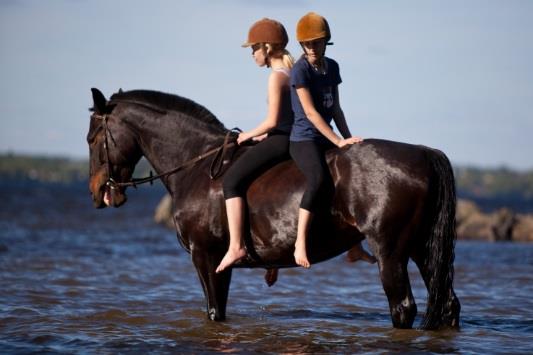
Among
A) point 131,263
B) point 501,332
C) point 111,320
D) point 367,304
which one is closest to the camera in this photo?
point 501,332

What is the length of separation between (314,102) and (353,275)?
7489 mm

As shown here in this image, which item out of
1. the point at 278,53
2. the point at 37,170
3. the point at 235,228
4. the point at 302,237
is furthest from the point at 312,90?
the point at 37,170

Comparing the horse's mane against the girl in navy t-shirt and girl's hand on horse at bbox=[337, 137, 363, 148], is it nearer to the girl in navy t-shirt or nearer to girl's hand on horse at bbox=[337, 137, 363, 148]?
the girl in navy t-shirt

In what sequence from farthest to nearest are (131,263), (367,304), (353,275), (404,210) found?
(131,263) → (353,275) → (367,304) → (404,210)

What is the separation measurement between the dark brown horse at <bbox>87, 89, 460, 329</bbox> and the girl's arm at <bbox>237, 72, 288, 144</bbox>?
384 mm

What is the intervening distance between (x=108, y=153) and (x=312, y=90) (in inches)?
93.9

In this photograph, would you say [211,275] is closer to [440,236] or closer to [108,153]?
[108,153]

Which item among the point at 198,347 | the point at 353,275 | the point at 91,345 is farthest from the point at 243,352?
the point at 353,275

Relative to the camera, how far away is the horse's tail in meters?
8.00

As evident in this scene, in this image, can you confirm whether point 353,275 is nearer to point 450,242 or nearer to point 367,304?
point 367,304

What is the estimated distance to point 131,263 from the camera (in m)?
16.7

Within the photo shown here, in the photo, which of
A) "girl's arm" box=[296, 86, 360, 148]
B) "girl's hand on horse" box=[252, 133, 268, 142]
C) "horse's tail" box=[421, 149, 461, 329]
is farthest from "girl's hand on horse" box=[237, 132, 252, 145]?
"horse's tail" box=[421, 149, 461, 329]

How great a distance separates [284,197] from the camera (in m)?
8.27

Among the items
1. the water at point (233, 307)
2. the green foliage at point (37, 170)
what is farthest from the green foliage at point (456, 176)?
the water at point (233, 307)
